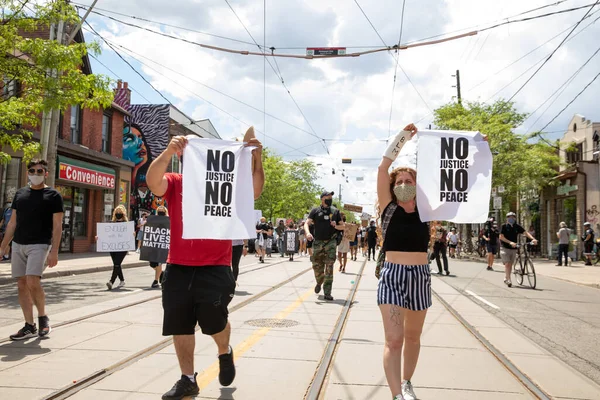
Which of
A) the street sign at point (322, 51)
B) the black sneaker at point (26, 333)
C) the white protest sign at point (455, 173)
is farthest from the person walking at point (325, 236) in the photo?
the white protest sign at point (455, 173)

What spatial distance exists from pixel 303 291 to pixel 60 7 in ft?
29.3

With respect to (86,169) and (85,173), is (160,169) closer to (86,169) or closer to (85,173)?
(85,173)

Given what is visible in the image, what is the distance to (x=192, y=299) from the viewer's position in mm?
3844

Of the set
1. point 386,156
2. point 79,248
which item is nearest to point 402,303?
point 386,156

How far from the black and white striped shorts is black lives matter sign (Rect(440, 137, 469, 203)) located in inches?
23.6

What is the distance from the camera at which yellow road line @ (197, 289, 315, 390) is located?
441 centimetres

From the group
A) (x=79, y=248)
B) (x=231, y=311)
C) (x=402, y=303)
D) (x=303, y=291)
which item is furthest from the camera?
(x=79, y=248)

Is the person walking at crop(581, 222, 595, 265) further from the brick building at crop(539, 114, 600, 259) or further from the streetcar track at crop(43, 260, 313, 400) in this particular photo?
the streetcar track at crop(43, 260, 313, 400)

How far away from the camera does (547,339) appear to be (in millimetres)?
6719

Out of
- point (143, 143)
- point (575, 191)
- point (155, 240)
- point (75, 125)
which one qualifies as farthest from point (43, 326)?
point (143, 143)

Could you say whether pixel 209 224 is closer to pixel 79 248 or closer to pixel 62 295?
pixel 62 295

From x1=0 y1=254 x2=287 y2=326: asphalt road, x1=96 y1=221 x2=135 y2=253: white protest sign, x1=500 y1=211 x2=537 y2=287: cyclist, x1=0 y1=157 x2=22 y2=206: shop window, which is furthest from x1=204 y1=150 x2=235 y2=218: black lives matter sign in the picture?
x1=0 y1=157 x2=22 y2=206: shop window

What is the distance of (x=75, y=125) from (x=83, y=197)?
354cm

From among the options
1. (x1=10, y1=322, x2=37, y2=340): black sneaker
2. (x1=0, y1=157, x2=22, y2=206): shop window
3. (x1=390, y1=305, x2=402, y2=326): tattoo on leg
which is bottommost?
(x1=10, y1=322, x2=37, y2=340): black sneaker
